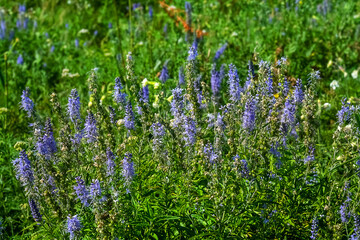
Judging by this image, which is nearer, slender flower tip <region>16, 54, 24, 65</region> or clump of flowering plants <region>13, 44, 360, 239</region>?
clump of flowering plants <region>13, 44, 360, 239</region>

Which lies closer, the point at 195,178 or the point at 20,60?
the point at 195,178

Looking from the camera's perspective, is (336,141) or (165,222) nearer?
(165,222)

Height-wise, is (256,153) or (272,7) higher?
(272,7)

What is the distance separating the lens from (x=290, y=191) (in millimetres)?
2930

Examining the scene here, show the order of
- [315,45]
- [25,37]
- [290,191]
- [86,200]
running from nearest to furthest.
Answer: [86,200] → [290,191] → [315,45] → [25,37]

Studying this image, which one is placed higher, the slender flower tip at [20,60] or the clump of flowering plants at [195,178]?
the slender flower tip at [20,60]

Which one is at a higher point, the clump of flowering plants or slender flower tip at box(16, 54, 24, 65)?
slender flower tip at box(16, 54, 24, 65)

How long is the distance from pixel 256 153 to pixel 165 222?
25.0 inches

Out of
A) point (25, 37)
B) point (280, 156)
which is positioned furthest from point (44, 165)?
point (25, 37)

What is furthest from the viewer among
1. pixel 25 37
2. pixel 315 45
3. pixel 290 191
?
pixel 25 37

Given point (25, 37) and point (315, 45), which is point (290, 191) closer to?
point (315, 45)

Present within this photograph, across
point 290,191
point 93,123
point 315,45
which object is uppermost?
point 315,45

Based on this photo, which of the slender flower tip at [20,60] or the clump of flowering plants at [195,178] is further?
the slender flower tip at [20,60]

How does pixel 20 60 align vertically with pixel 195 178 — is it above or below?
above
